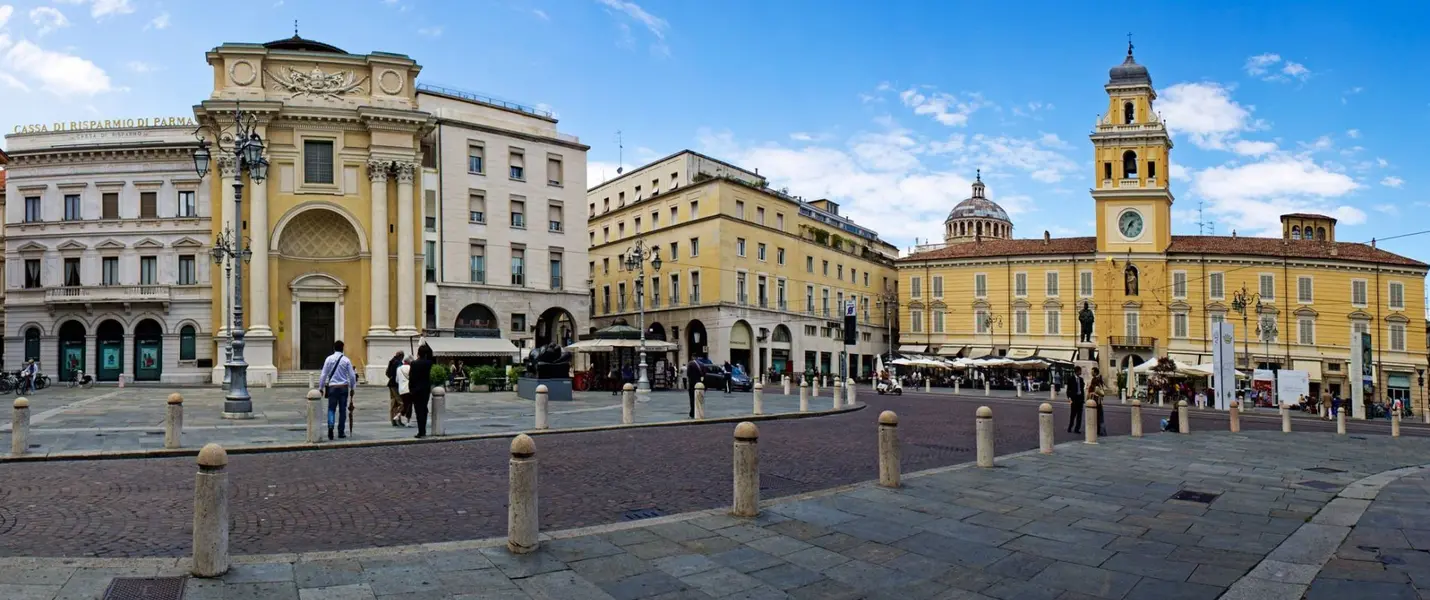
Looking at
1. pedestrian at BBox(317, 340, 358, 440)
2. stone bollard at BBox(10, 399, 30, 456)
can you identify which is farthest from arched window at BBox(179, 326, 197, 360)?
stone bollard at BBox(10, 399, 30, 456)

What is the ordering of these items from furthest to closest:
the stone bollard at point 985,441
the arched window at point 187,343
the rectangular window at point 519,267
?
the rectangular window at point 519,267, the arched window at point 187,343, the stone bollard at point 985,441

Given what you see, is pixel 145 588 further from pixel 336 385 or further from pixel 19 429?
pixel 336 385

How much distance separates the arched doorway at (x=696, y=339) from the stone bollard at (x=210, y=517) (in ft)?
156

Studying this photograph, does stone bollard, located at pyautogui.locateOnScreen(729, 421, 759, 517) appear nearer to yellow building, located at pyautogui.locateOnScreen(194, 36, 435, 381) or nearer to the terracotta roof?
yellow building, located at pyautogui.locateOnScreen(194, 36, 435, 381)

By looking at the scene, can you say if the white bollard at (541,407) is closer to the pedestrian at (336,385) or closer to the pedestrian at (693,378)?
the pedestrian at (336,385)

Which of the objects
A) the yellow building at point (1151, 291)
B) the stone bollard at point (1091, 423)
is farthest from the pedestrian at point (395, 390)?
the yellow building at point (1151, 291)

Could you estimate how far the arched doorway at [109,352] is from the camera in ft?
131

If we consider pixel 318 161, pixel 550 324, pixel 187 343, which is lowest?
pixel 187 343

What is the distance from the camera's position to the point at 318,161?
38188 mm

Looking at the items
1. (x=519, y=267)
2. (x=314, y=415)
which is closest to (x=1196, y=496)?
(x=314, y=415)

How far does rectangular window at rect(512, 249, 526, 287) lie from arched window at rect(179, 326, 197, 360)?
14.9 m

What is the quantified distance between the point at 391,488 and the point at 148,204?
39085mm

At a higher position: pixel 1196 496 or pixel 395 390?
pixel 395 390

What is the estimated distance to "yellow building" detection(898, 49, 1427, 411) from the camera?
53.4 metres
